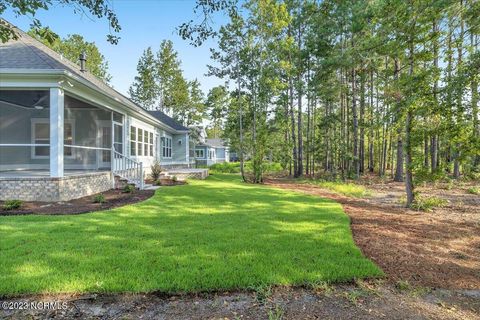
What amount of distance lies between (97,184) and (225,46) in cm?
1288

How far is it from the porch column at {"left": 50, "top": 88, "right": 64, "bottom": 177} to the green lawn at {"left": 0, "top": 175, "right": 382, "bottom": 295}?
223 cm

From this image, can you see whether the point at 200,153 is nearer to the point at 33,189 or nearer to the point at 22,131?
the point at 22,131

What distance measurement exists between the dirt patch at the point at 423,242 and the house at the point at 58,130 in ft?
24.4

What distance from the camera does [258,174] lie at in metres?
16.8

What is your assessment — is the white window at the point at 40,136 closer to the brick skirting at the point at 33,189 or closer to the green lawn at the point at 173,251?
the brick skirting at the point at 33,189

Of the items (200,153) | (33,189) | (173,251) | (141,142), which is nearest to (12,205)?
(33,189)

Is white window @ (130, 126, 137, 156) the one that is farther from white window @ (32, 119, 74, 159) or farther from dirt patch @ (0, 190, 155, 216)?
dirt patch @ (0, 190, 155, 216)

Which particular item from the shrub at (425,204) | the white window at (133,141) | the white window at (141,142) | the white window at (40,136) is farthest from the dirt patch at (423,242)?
the white window at (40,136)

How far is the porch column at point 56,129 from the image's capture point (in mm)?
8266

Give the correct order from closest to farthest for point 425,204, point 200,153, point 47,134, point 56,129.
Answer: point 56,129 → point 425,204 → point 47,134 → point 200,153

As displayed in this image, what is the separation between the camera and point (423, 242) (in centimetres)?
532

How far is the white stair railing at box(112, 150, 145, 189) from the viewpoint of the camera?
39.9 feet

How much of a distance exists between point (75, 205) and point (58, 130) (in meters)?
2.15

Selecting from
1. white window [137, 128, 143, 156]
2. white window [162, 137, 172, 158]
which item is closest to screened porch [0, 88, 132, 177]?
white window [137, 128, 143, 156]
